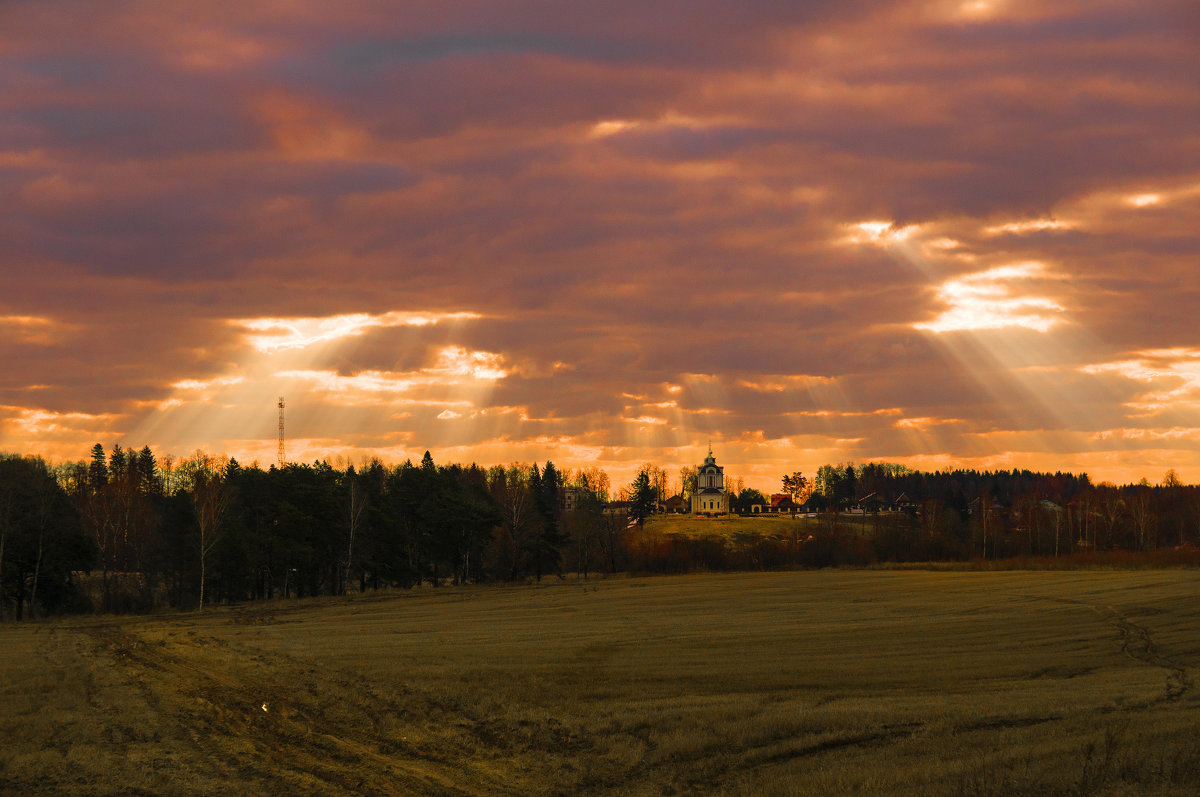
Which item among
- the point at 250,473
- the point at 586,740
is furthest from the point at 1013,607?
the point at 250,473

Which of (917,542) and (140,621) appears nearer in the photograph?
(140,621)

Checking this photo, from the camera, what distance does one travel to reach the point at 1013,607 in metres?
71.4

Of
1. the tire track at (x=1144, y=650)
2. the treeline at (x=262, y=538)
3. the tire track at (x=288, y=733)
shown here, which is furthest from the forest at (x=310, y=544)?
the tire track at (x=1144, y=650)

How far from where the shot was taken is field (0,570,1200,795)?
2341cm

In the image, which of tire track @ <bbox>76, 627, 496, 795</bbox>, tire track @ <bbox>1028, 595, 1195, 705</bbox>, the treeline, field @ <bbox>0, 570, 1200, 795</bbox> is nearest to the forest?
the treeline

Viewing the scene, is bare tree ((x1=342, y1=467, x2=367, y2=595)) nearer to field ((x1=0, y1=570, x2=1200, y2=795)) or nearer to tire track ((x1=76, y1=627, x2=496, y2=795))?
field ((x1=0, y1=570, x2=1200, y2=795))

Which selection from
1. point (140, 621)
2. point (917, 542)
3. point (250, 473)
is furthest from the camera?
point (917, 542)

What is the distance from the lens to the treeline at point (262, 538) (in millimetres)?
81562

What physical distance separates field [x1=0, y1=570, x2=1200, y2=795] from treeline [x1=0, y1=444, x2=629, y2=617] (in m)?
17.6

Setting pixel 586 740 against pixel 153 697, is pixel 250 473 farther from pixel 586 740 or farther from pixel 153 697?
pixel 586 740

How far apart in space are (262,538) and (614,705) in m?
71.3

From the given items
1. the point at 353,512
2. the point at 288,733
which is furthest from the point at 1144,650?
the point at 353,512

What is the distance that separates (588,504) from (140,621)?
90.2 metres

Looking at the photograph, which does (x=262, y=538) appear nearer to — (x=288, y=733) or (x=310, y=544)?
(x=310, y=544)
